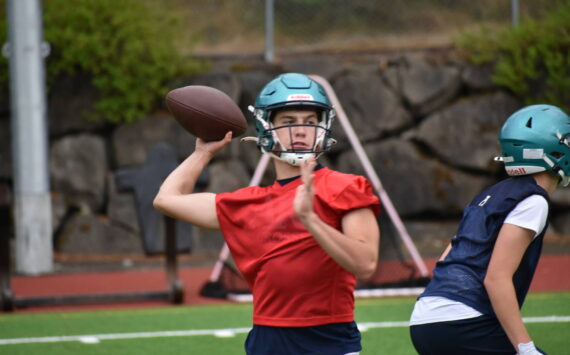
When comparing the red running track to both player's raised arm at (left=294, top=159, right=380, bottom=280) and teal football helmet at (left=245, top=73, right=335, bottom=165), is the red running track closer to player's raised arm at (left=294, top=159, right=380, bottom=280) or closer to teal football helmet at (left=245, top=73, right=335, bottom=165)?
A: teal football helmet at (left=245, top=73, right=335, bottom=165)

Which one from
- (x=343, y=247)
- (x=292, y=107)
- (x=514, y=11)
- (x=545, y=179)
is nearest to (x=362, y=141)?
(x=514, y=11)

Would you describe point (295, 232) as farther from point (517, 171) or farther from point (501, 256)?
point (517, 171)

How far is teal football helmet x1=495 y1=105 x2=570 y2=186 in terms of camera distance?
358 centimetres

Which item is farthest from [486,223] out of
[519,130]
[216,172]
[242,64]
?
[242,64]

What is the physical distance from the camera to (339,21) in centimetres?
1352

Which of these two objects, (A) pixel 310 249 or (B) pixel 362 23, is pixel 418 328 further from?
(B) pixel 362 23

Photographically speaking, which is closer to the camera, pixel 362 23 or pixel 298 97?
pixel 298 97

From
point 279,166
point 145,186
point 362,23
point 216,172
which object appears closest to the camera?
point 279,166

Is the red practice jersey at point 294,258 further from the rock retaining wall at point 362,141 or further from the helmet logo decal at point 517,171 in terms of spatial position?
the rock retaining wall at point 362,141

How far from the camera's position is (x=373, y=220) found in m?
3.23

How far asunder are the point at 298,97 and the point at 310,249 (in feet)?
1.84

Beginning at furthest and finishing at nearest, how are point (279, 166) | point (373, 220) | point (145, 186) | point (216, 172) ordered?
point (216, 172) → point (145, 186) → point (279, 166) → point (373, 220)

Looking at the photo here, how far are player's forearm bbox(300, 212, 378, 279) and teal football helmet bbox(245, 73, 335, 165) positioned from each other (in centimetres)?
32

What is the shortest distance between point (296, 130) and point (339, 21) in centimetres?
1043
